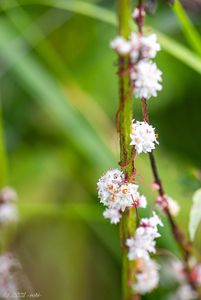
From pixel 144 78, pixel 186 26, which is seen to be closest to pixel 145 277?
pixel 144 78

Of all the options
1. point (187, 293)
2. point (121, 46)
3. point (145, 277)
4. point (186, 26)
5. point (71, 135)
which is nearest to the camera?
point (121, 46)

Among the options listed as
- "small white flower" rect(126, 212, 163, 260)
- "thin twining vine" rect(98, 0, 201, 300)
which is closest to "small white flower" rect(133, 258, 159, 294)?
"thin twining vine" rect(98, 0, 201, 300)

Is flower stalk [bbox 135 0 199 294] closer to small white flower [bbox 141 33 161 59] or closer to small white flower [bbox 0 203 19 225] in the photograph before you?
small white flower [bbox 141 33 161 59]

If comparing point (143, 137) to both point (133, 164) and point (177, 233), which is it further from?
point (177, 233)

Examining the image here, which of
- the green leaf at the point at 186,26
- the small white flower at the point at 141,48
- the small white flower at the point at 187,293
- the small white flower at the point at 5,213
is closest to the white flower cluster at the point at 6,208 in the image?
the small white flower at the point at 5,213

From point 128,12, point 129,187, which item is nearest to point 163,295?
point 129,187

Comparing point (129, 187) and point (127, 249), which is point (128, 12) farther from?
point (127, 249)

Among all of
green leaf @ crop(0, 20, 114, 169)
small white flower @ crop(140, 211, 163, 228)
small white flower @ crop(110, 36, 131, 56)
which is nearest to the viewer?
small white flower @ crop(110, 36, 131, 56)
